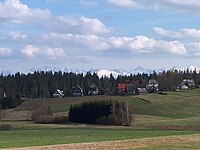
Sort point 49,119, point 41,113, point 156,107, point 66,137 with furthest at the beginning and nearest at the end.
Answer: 1. point 156,107
2. point 41,113
3. point 49,119
4. point 66,137

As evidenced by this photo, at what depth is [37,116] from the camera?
10356 centimetres

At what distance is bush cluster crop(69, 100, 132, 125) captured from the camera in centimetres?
9156

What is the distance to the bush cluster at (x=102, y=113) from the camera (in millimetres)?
91562

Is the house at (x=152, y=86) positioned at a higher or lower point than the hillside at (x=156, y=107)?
higher

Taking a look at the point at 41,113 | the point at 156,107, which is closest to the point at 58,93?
the point at 156,107

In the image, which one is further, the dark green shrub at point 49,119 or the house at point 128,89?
the house at point 128,89

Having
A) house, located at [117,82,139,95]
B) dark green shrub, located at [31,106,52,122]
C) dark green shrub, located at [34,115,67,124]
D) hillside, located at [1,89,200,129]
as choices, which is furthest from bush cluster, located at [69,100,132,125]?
house, located at [117,82,139,95]

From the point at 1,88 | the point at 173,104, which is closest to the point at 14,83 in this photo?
the point at 1,88

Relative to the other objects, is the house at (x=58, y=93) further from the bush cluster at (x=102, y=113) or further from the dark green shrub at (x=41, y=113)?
the bush cluster at (x=102, y=113)

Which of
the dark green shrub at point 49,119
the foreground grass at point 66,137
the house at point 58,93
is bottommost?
the dark green shrub at point 49,119

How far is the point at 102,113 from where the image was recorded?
328 feet

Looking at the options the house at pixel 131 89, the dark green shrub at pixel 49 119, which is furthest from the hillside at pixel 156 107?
the house at pixel 131 89

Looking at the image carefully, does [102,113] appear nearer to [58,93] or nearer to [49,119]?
[49,119]

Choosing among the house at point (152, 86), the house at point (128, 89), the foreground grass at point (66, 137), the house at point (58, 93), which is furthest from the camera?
the house at point (58, 93)
